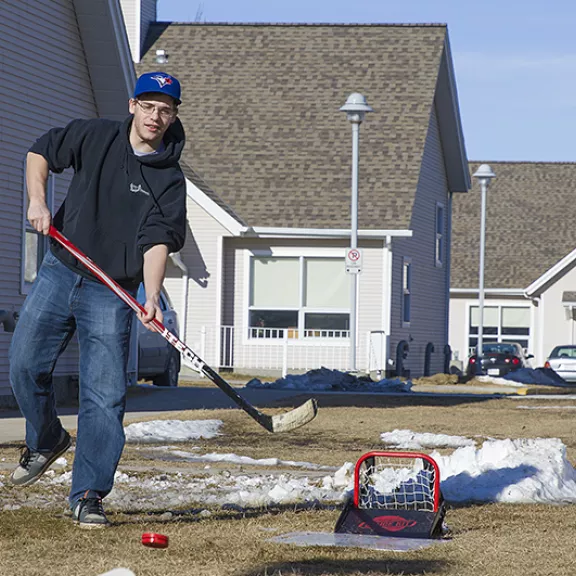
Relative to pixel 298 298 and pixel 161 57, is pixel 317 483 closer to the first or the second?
pixel 298 298

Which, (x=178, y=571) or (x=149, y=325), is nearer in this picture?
(x=178, y=571)

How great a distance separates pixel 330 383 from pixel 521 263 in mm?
25384

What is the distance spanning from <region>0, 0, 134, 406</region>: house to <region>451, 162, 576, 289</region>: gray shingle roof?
30.8 m

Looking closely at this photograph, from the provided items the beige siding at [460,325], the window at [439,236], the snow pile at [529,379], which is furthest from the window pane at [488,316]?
the snow pile at [529,379]

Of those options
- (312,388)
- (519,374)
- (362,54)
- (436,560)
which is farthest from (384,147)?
(436,560)

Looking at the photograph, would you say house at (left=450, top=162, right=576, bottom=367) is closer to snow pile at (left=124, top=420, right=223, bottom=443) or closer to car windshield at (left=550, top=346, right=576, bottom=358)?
car windshield at (left=550, top=346, right=576, bottom=358)

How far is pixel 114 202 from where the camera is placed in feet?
21.8

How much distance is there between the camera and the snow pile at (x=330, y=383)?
23.8 meters

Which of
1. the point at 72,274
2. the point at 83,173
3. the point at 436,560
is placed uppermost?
the point at 83,173

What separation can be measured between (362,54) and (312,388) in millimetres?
12768

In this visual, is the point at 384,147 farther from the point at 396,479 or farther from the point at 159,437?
the point at 396,479

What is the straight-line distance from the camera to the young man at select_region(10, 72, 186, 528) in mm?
6613

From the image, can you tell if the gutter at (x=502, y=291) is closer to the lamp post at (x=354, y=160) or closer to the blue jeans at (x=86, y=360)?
the lamp post at (x=354, y=160)

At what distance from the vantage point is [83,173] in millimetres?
6688
